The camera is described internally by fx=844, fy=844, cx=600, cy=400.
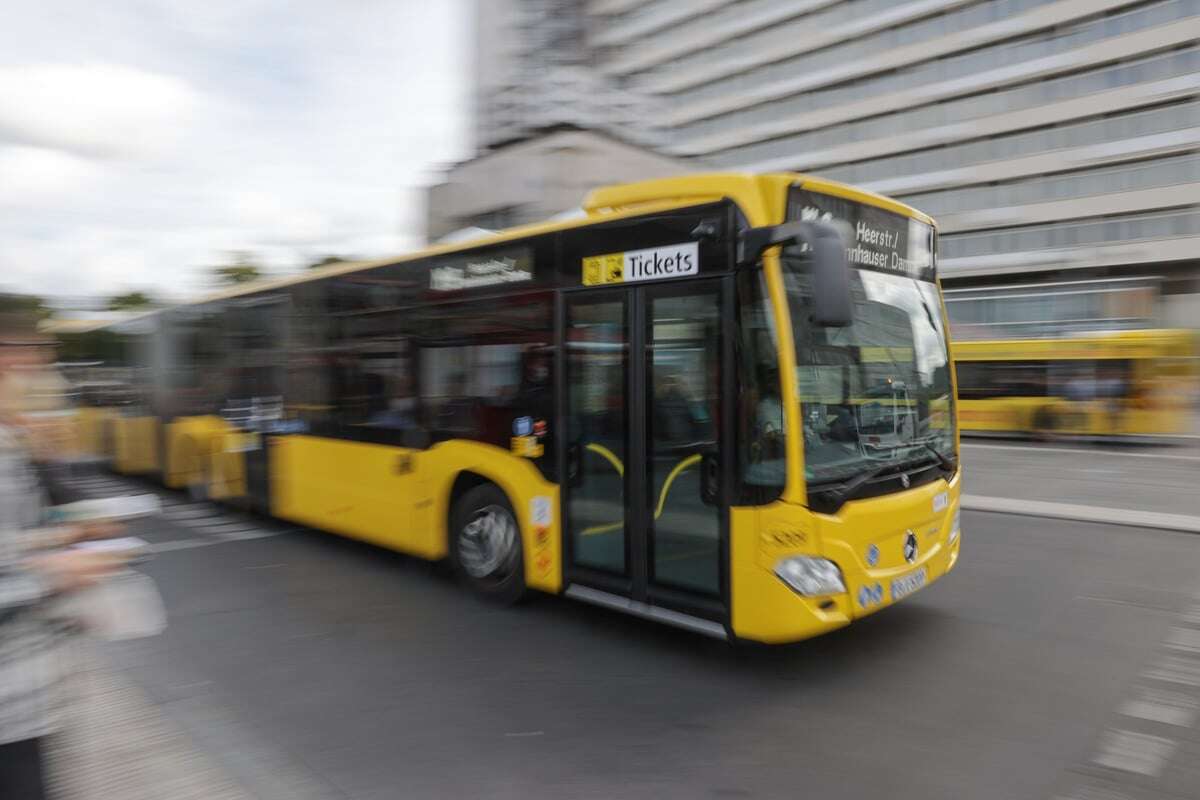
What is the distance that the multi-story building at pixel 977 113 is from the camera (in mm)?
41125

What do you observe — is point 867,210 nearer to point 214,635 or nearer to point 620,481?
point 620,481

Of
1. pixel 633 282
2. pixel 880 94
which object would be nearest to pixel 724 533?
pixel 633 282

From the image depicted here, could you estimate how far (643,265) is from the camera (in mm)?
5293

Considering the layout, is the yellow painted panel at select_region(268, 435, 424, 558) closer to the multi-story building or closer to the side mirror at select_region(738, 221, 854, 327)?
the side mirror at select_region(738, 221, 854, 327)

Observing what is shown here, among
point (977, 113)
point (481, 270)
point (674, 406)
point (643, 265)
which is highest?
point (977, 113)

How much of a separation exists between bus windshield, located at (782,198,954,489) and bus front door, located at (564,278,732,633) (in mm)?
457

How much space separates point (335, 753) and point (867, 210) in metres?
4.31

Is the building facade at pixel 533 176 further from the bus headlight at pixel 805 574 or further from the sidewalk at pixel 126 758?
the sidewalk at pixel 126 758

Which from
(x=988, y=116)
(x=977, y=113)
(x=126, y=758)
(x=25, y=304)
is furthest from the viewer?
(x=977, y=113)

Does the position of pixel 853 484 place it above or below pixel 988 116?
below

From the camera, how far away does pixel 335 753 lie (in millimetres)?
3998

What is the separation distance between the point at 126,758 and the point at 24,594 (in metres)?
2.27

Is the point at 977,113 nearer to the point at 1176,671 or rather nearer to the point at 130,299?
the point at 1176,671

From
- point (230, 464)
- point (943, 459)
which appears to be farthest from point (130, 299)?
point (943, 459)
